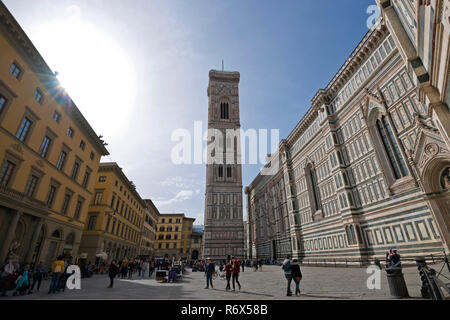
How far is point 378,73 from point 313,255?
2674 cm

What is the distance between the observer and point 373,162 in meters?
23.1

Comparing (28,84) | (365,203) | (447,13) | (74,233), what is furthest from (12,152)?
(365,203)

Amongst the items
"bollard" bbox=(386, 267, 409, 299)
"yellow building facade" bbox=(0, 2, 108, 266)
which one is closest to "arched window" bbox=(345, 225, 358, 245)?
"bollard" bbox=(386, 267, 409, 299)

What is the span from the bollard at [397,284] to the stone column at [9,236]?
22.0 meters

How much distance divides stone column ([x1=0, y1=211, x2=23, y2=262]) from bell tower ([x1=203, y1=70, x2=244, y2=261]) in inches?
1553

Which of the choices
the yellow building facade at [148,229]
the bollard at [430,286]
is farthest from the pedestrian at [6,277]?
the yellow building facade at [148,229]

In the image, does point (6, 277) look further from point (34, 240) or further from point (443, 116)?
point (443, 116)

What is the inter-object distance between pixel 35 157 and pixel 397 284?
24.5 m

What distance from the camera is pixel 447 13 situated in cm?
669

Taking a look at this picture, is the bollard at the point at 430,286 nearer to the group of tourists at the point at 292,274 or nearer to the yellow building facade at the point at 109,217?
the group of tourists at the point at 292,274

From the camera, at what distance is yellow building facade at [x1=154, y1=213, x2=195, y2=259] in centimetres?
7375

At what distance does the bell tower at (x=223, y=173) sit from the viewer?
170 feet

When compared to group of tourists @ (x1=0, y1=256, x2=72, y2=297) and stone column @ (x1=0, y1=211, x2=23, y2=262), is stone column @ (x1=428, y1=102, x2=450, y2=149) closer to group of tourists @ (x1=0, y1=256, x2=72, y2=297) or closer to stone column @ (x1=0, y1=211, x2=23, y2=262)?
group of tourists @ (x1=0, y1=256, x2=72, y2=297)

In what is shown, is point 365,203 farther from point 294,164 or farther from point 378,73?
point 294,164
